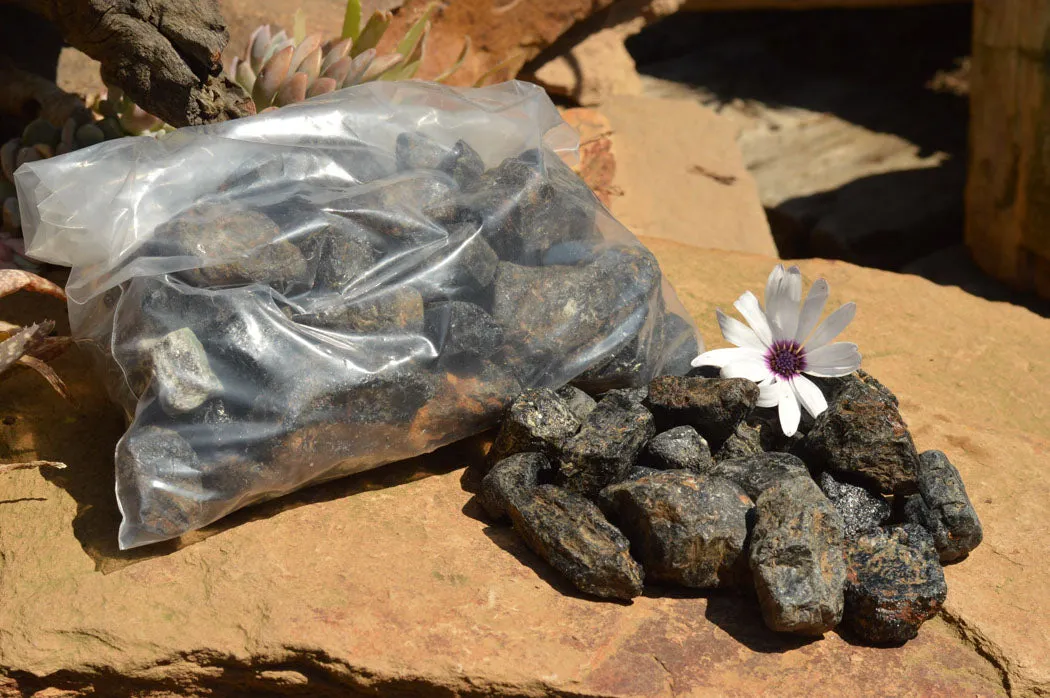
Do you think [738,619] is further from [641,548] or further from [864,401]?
[864,401]

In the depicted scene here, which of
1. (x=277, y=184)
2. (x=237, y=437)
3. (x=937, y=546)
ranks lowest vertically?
(x=937, y=546)

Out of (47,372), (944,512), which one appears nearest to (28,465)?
(47,372)

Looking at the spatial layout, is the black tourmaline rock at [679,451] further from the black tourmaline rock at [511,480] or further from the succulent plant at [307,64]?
the succulent plant at [307,64]

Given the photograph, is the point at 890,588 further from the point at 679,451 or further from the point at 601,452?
the point at 601,452

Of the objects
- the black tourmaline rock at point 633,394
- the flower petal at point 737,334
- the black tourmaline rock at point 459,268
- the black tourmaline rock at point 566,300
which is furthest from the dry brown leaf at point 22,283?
the flower petal at point 737,334

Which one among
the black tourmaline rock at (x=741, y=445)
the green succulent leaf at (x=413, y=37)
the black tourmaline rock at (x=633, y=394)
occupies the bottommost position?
the black tourmaline rock at (x=741, y=445)

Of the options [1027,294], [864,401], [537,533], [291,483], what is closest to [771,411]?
[864,401]

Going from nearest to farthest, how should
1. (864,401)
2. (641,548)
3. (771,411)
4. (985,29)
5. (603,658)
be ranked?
(603,658), (641,548), (864,401), (771,411), (985,29)
